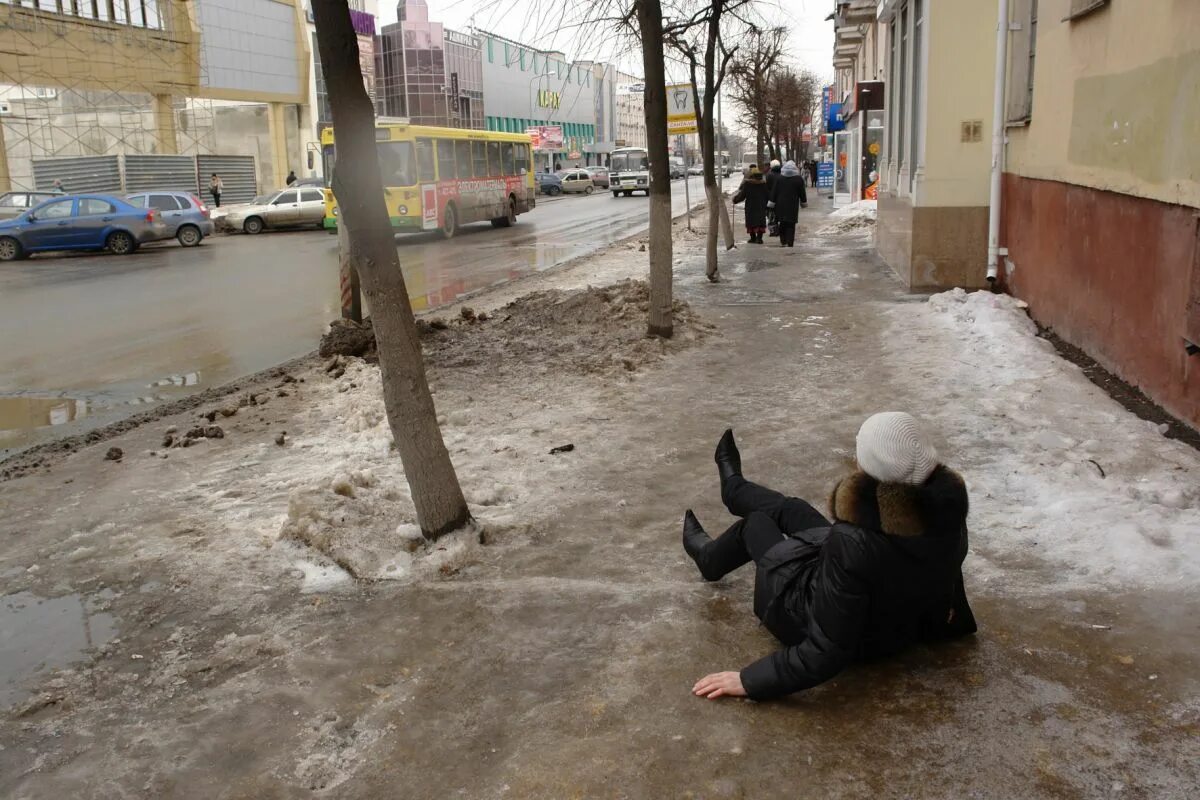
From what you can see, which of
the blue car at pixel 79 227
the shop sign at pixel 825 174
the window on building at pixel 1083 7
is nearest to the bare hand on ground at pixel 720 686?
the window on building at pixel 1083 7

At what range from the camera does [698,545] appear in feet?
14.9

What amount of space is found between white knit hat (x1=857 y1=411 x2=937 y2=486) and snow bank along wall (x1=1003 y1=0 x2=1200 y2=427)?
13.2 feet

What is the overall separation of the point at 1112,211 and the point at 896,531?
19.5 ft

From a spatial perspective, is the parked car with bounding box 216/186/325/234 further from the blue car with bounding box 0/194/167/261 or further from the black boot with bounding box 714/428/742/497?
the black boot with bounding box 714/428/742/497

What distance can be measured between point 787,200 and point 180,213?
51.0ft

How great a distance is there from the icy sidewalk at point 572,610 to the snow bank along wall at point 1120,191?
550 mm

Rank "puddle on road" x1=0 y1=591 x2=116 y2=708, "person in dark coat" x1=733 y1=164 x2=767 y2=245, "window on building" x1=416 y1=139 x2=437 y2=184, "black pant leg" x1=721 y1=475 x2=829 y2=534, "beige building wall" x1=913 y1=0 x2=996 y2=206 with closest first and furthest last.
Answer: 1. "puddle on road" x1=0 y1=591 x2=116 y2=708
2. "black pant leg" x1=721 y1=475 x2=829 y2=534
3. "beige building wall" x1=913 y1=0 x2=996 y2=206
4. "person in dark coat" x1=733 y1=164 x2=767 y2=245
5. "window on building" x1=416 y1=139 x2=437 y2=184

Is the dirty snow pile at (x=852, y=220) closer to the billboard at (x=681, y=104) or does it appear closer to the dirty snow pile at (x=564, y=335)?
the billboard at (x=681, y=104)

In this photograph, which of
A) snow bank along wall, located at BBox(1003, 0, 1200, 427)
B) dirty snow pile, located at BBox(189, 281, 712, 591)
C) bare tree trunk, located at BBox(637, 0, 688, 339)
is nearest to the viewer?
dirty snow pile, located at BBox(189, 281, 712, 591)

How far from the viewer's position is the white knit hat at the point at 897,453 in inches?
126

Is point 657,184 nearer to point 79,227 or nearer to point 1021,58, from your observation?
point 1021,58

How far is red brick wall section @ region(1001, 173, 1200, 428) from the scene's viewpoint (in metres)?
6.60

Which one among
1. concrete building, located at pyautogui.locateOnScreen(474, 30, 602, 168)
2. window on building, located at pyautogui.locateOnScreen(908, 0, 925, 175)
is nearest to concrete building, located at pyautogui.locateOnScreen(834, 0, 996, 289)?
window on building, located at pyautogui.locateOnScreen(908, 0, 925, 175)

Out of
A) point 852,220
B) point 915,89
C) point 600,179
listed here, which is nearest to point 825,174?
point 600,179
